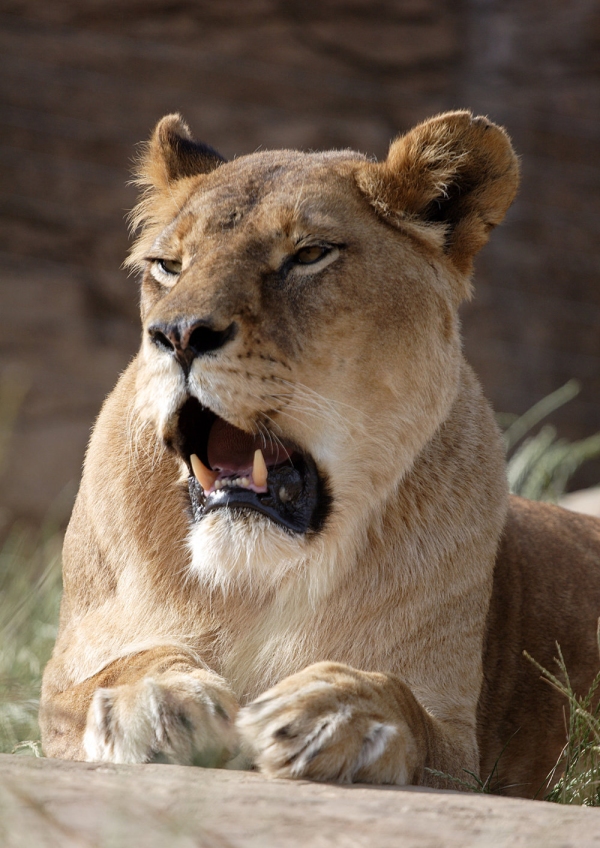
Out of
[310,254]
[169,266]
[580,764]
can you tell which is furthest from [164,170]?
[580,764]

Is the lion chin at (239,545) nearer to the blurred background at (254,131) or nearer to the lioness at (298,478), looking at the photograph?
the lioness at (298,478)

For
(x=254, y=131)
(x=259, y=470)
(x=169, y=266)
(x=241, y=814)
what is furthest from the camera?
(x=254, y=131)

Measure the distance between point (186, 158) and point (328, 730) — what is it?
61.3 inches

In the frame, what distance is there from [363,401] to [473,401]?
46cm

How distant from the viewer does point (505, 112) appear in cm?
712

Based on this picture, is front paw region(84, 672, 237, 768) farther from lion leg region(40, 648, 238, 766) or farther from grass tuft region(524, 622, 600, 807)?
grass tuft region(524, 622, 600, 807)

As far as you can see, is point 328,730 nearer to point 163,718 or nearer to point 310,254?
point 163,718

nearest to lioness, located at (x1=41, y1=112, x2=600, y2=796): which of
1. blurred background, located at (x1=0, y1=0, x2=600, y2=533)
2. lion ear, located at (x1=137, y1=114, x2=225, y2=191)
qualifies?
lion ear, located at (x1=137, y1=114, x2=225, y2=191)

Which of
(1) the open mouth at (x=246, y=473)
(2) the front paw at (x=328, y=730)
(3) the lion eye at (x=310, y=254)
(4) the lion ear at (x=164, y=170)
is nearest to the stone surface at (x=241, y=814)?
(2) the front paw at (x=328, y=730)

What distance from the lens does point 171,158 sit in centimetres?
270

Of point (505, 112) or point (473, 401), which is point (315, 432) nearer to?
point (473, 401)

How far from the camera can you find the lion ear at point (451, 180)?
2.34 m

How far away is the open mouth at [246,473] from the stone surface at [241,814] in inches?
23.0

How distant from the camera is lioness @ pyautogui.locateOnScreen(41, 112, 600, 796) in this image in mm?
1933
